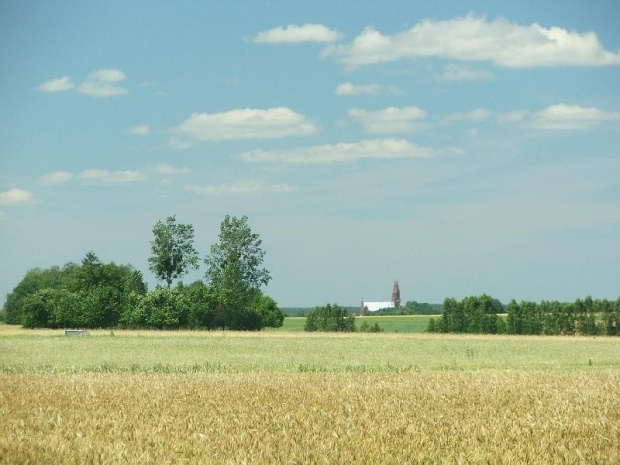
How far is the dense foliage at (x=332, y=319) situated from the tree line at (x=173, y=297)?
661 centimetres

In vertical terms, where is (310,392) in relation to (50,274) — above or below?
below

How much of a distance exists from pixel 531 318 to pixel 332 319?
69.9 ft

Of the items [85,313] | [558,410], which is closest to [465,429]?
[558,410]

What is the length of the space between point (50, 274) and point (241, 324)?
290ft

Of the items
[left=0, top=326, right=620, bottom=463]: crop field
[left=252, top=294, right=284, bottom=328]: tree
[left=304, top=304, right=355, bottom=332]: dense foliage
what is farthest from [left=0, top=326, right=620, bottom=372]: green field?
[left=252, top=294, right=284, bottom=328]: tree

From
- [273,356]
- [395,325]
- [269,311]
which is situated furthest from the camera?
[395,325]

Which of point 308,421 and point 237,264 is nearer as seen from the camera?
point 308,421

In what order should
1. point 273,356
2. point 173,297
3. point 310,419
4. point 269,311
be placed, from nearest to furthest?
1. point 310,419
2. point 273,356
3. point 173,297
4. point 269,311

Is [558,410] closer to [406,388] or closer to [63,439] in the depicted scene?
[406,388]

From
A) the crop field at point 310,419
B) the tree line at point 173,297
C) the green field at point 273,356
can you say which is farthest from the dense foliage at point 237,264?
the crop field at point 310,419

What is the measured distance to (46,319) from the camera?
7794 cm

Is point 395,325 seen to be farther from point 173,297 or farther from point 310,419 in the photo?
point 310,419

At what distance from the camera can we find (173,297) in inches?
2913

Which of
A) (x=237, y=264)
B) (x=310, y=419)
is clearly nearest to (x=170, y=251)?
(x=237, y=264)
